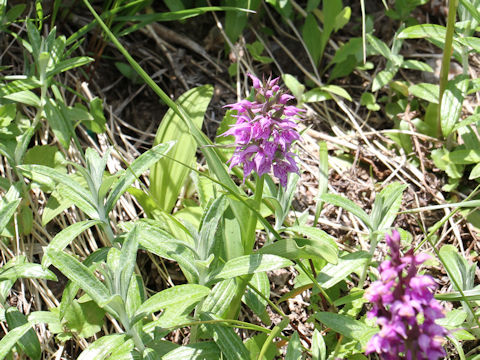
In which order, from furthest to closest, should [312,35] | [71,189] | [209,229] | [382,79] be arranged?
1. [312,35]
2. [382,79]
3. [71,189]
4. [209,229]

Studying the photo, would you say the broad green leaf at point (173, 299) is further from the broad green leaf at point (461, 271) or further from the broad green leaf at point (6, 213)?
the broad green leaf at point (461, 271)

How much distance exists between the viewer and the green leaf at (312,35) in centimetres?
388

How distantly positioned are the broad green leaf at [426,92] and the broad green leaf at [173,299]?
204cm

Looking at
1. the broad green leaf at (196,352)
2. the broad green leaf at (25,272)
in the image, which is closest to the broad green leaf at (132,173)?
the broad green leaf at (25,272)

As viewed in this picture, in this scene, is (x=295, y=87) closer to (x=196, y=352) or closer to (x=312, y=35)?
(x=312, y=35)

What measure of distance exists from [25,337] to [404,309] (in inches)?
68.6

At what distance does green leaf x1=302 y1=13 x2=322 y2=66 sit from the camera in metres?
3.88

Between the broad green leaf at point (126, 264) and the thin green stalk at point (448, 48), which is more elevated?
the thin green stalk at point (448, 48)

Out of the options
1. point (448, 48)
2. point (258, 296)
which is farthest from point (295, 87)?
point (258, 296)

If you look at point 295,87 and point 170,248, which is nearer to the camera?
point 170,248

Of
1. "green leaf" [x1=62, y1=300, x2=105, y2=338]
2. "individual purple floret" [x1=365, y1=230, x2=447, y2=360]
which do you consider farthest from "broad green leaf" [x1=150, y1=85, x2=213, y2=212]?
"individual purple floret" [x1=365, y1=230, x2=447, y2=360]

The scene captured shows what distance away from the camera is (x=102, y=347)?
2143 millimetres

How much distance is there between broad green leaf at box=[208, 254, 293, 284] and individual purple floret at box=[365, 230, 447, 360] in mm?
686

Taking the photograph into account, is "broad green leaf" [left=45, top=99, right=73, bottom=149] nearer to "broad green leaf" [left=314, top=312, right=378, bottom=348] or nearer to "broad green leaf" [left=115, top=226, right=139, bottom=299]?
"broad green leaf" [left=115, top=226, right=139, bottom=299]
